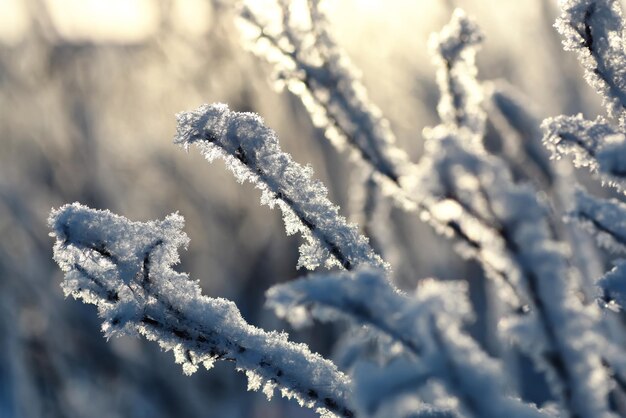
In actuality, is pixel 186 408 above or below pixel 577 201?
above

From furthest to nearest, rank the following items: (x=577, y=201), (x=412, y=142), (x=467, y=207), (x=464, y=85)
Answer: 1. (x=412, y=142)
2. (x=464, y=85)
3. (x=577, y=201)
4. (x=467, y=207)

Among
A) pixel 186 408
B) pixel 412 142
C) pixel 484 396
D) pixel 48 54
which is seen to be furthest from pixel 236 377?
pixel 484 396

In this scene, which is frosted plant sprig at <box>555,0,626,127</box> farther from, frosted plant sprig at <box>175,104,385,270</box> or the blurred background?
the blurred background

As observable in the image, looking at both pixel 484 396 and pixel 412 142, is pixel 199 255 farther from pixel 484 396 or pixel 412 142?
pixel 484 396

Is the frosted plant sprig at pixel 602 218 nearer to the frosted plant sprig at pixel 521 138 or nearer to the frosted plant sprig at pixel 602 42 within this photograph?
the frosted plant sprig at pixel 602 42

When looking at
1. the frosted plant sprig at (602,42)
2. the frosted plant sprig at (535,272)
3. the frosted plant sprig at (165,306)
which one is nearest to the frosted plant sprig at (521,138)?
the frosted plant sprig at (602,42)

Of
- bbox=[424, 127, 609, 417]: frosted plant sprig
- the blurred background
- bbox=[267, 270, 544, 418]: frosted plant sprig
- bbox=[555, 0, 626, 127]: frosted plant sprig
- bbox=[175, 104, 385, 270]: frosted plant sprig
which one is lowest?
bbox=[267, 270, 544, 418]: frosted plant sprig

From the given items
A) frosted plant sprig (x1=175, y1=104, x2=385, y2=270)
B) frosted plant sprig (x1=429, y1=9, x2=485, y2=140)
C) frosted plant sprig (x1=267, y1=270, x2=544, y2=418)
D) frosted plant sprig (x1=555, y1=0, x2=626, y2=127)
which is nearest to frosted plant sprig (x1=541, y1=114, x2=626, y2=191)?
frosted plant sprig (x1=555, y1=0, x2=626, y2=127)
